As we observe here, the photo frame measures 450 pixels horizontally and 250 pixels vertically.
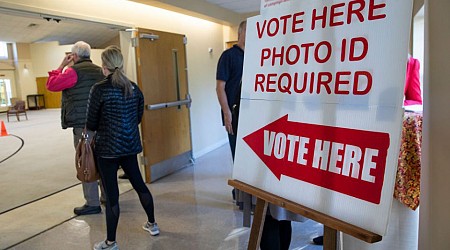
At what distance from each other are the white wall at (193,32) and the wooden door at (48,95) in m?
11.8

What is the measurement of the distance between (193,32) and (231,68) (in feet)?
7.44

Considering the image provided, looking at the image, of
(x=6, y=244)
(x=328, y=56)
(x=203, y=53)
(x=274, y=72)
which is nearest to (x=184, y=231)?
(x=6, y=244)

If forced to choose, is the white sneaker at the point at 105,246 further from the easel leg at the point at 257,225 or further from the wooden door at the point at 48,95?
the wooden door at the point at 48,95

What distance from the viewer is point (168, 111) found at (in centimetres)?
403

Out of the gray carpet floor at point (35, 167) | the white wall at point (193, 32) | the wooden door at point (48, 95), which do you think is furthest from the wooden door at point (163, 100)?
the wooden door at point (48, 95)

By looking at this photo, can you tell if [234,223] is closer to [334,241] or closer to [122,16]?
[334,241]

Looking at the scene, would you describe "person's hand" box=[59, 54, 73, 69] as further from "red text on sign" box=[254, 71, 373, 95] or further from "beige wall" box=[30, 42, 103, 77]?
"beige wall" box=[30, 42, 103, 77]

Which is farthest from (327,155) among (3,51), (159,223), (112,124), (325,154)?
(3,51)

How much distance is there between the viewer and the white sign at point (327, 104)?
815 millimetres

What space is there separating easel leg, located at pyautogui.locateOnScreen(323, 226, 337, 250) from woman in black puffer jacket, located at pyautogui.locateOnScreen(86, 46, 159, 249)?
5.09 ft

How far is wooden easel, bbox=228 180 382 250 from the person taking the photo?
85 cm

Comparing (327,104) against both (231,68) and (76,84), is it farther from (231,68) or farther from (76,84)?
(76,84)

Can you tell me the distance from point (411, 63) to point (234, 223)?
1711mm

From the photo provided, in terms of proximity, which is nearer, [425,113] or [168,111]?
[425,113]
